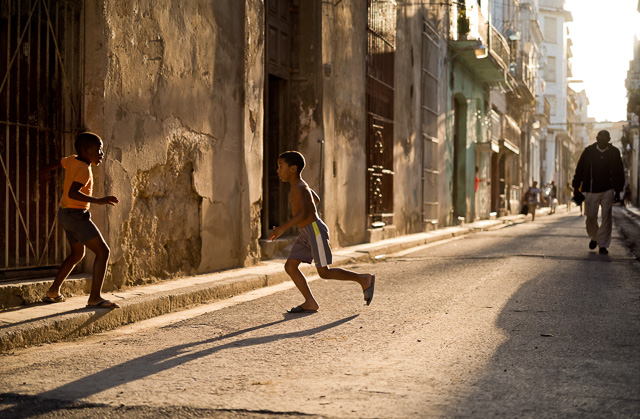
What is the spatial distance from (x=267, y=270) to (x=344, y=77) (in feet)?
16.7

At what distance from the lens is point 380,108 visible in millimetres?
15969

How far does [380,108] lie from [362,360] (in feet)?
38.5

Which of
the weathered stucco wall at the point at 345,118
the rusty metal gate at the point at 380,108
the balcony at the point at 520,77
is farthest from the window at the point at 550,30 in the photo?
the weathered stucco wall at the point at 345,118

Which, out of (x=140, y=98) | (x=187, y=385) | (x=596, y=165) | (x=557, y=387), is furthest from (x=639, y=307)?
(x=596, y=165)

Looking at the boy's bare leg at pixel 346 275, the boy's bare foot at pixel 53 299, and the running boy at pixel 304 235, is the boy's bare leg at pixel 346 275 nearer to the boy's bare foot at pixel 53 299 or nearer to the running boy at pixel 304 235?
the running boy at pixel 304 235

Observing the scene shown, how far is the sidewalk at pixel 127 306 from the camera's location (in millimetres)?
5434

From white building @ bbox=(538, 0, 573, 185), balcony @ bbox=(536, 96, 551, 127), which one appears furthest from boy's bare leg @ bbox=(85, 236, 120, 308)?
white building @ bbox=(538, 0, 573, 185)

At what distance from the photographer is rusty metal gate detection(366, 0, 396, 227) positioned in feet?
49.9

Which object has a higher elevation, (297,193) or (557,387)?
(297,193)

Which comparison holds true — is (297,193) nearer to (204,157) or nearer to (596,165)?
(204,157)

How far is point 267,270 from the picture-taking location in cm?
962

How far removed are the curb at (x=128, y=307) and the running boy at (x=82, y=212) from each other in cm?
21

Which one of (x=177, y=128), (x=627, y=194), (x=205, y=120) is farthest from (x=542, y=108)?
(x=177, y=128)

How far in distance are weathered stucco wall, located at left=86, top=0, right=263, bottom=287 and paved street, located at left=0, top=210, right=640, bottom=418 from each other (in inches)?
51.0
